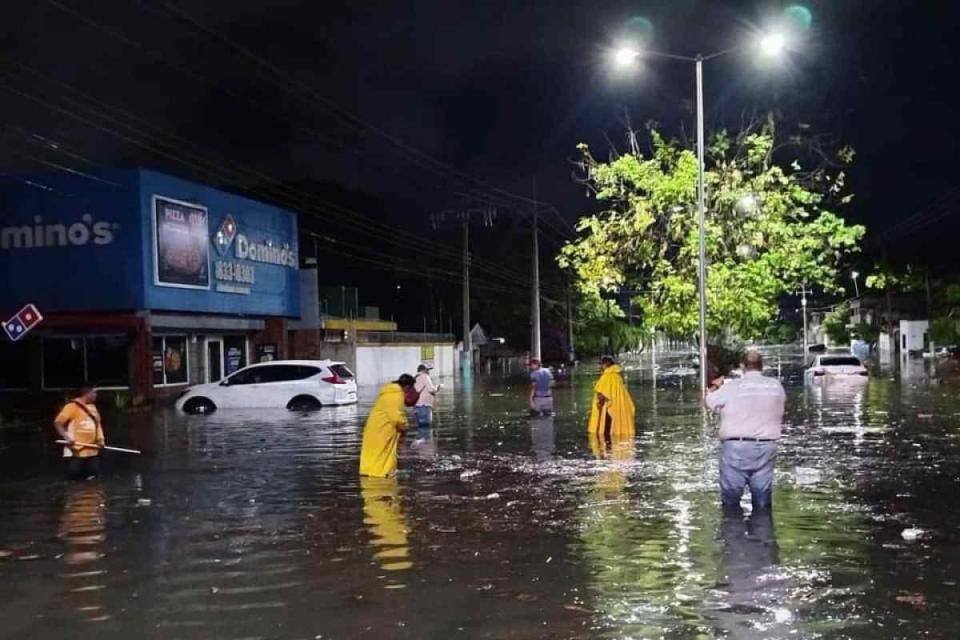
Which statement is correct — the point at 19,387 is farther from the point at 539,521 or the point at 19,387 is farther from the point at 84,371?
the point at 539,521

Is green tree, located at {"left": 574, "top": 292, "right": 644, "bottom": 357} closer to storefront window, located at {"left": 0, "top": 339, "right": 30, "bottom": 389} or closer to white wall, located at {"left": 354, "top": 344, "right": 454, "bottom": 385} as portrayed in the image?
white wall, located at {"left": 354, "top": 344, "right": 454, "bottom": 385}

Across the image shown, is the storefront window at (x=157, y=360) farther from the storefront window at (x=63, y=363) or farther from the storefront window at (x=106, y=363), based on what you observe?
the storefront window at (x=63, y=363)

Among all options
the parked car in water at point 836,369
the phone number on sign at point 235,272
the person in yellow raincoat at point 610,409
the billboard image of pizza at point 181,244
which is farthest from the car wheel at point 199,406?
the parked car in water at point 836,369

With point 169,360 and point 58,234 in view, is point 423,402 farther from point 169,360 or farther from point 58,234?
point 169,360

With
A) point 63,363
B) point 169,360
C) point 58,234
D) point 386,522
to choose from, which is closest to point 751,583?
point 386,522

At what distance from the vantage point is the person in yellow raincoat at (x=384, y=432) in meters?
13.4

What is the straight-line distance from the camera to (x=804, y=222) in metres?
29.0

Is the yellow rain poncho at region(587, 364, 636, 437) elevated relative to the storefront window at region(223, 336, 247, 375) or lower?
lower

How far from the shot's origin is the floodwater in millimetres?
6953

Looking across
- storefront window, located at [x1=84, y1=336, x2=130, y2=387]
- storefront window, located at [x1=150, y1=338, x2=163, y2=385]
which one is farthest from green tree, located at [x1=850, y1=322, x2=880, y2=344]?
storefront window, located at [x1=84, y1=336, x2=130, y2=387]

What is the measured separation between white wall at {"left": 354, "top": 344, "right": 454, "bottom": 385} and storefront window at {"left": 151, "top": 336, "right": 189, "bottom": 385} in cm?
1370

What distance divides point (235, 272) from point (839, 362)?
878 inches

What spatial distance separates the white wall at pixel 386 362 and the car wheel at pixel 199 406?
20403mm

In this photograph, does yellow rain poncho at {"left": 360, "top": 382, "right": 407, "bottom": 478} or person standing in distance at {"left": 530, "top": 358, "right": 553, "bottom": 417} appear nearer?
yellow rain poncho at {"left": 360, "top": 382, "right": 407, "bottom": 478}
